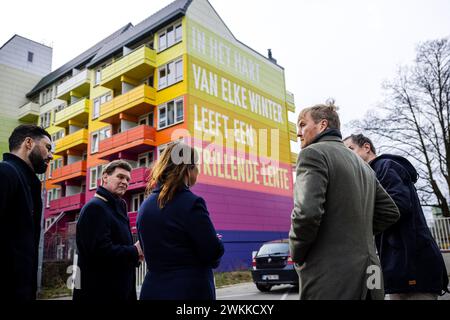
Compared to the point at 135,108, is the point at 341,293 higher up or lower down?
lower down

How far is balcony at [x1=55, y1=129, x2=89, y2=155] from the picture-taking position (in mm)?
28797

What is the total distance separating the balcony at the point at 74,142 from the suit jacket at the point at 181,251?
2794cm

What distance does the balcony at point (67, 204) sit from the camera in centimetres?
2777

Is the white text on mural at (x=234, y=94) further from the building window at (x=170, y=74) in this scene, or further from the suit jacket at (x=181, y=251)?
the suit jacket at (x=181, y=251)

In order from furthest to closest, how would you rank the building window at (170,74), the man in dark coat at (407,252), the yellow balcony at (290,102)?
the yellow balcony at (290,102) → the building window at (170,74) → the man in dark coat at (407,252)

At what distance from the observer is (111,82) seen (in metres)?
25.8

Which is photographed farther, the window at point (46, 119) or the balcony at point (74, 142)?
the window at point (46, 119)

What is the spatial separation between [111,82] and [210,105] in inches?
319

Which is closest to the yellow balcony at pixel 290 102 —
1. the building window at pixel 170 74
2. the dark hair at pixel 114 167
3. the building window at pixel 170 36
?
the building window at pixel 170 74

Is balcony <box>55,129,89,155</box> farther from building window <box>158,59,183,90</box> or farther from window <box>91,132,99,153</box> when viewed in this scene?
building window <box>158,59,183,90</box>

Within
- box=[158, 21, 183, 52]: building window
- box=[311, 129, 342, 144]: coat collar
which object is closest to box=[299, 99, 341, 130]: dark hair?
box=[311, 129, 342, 144]: coat collar

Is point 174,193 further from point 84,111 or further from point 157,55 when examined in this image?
point 84,111
